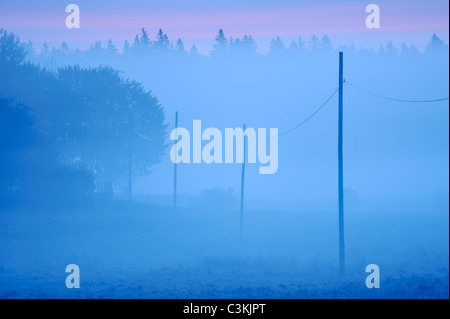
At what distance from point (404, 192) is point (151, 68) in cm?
4355

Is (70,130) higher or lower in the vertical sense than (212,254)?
higher

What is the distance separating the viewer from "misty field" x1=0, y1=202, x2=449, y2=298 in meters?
14.9

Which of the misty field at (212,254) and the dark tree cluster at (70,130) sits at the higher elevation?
the dark tree cluster at (70,130)

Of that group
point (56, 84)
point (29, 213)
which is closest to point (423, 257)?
point (29, 213)

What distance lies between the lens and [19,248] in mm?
23234

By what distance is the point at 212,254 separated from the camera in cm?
2170

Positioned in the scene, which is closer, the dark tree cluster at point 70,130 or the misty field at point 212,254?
the misty field at point 212,254

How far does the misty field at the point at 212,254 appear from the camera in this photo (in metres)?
14.9

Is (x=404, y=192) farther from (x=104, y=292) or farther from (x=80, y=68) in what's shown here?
(x=104, y=292)

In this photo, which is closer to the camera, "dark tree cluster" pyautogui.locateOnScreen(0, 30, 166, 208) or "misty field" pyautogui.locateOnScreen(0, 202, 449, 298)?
"misty field" pyautogui.locateOnScreen(0, 202, 449, 298)

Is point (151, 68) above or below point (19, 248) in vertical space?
above

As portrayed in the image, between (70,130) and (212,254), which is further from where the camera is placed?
(70,130)

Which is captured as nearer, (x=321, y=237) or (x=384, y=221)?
(x=321, y=237)

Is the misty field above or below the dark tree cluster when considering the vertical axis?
below
